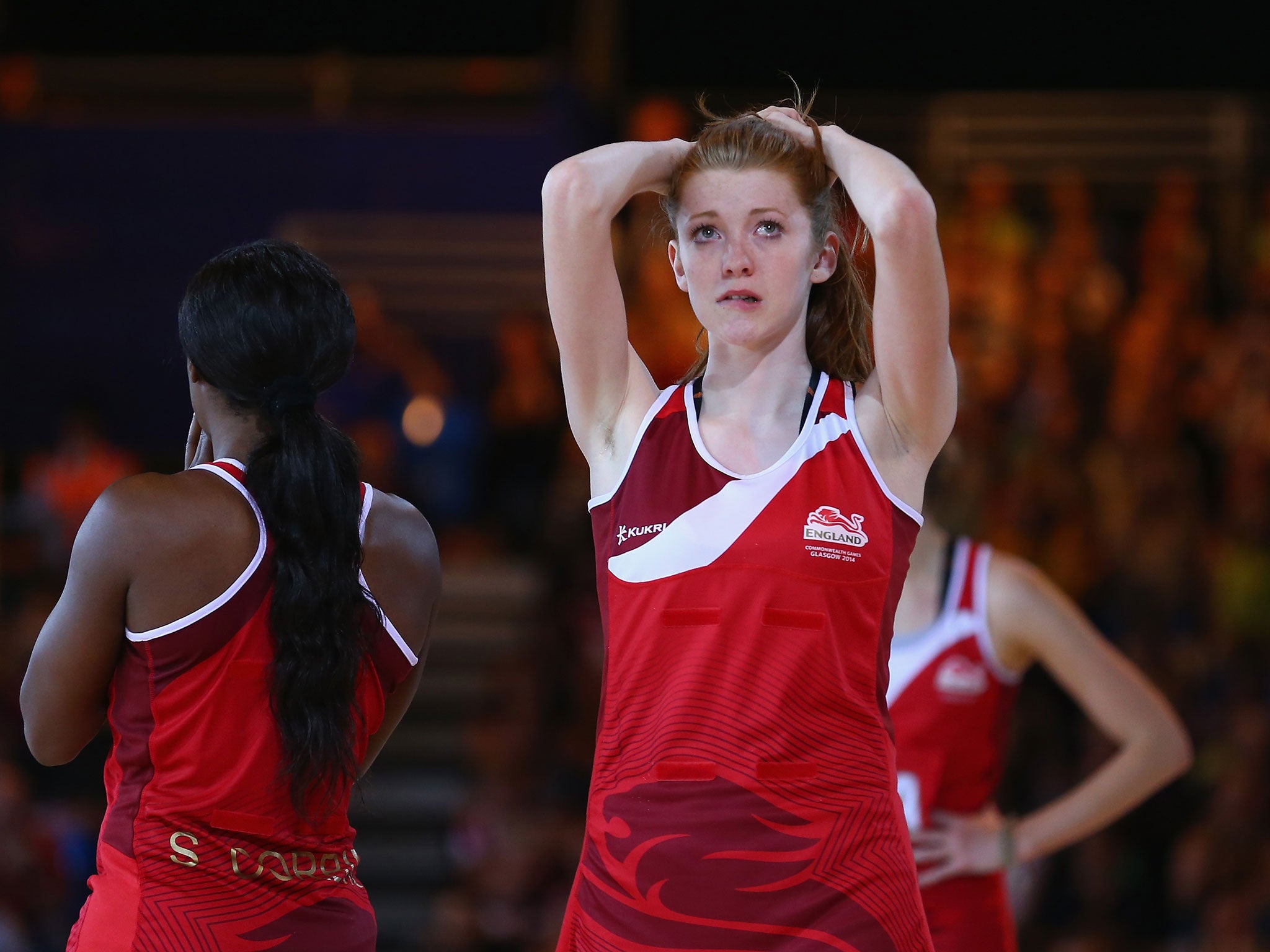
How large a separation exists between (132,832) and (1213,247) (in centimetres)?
945

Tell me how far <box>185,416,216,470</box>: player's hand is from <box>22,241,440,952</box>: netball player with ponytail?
0.04m

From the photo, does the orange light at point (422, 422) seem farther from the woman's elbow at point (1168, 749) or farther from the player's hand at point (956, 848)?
the player's hand at point (956, 848)

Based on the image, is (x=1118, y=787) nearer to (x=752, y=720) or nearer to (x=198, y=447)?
(x=752, y=720)

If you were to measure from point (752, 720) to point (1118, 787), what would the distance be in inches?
63.1

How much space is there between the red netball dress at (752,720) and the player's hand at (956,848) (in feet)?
2.91

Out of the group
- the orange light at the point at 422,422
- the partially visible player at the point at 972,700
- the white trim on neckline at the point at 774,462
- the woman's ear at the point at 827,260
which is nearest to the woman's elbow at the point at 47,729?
the white trim on neckline at the point at 774,462

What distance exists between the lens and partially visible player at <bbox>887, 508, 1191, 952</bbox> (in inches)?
130

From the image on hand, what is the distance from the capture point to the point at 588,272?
2.51 m

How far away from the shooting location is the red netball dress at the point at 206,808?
2244 millimetres

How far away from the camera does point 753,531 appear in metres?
2.39

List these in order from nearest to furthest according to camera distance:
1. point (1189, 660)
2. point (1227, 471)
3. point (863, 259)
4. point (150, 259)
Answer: point (863, 259), point (1189, 660), point (1227, 471), point (150, 259)

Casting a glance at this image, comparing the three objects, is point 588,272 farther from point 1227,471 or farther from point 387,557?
point 1227,471

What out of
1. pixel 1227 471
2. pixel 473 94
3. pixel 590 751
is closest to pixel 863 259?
pixel 590 751

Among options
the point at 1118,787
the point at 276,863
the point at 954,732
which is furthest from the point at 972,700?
the point at 276,863
